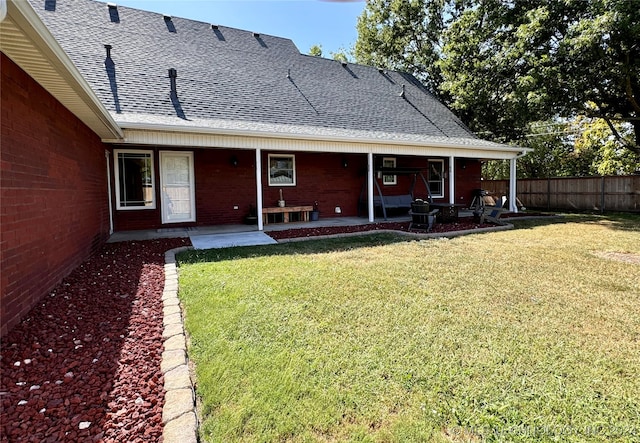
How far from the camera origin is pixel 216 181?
955 centimetres

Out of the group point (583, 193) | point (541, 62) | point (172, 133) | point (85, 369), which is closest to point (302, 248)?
point (172, 133)

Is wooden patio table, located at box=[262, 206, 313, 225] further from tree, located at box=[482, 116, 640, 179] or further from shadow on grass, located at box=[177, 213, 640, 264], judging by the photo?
tree, located at box=[482, 116, 640, 179]

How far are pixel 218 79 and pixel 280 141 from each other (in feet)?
12.3

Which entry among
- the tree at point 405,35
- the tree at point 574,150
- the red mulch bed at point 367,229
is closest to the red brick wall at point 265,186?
the red mulch bed at point 367,229

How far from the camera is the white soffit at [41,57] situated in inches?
89.5

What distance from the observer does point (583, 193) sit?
Result: 14.7 meters

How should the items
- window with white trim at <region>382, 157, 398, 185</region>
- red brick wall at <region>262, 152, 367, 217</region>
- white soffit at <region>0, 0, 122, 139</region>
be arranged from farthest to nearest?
window with white trim at <region>382, 157, 398, 185</region>
red brick wall at <region>262, 152, 367, 217</region>
white soffit at <region>0, 0, 122, 139</region>

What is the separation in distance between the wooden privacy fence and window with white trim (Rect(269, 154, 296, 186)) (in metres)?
12.4

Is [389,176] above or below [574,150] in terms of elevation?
below

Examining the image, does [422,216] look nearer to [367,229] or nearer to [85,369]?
[367,229]

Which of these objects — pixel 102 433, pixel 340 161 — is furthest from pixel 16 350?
pixel 340 161

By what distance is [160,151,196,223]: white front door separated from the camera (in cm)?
898

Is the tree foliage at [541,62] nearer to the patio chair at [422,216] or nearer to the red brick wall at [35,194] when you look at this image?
the patio chair at [422,216]

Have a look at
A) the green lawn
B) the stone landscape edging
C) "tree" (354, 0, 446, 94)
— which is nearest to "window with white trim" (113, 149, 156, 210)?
the green lawn
